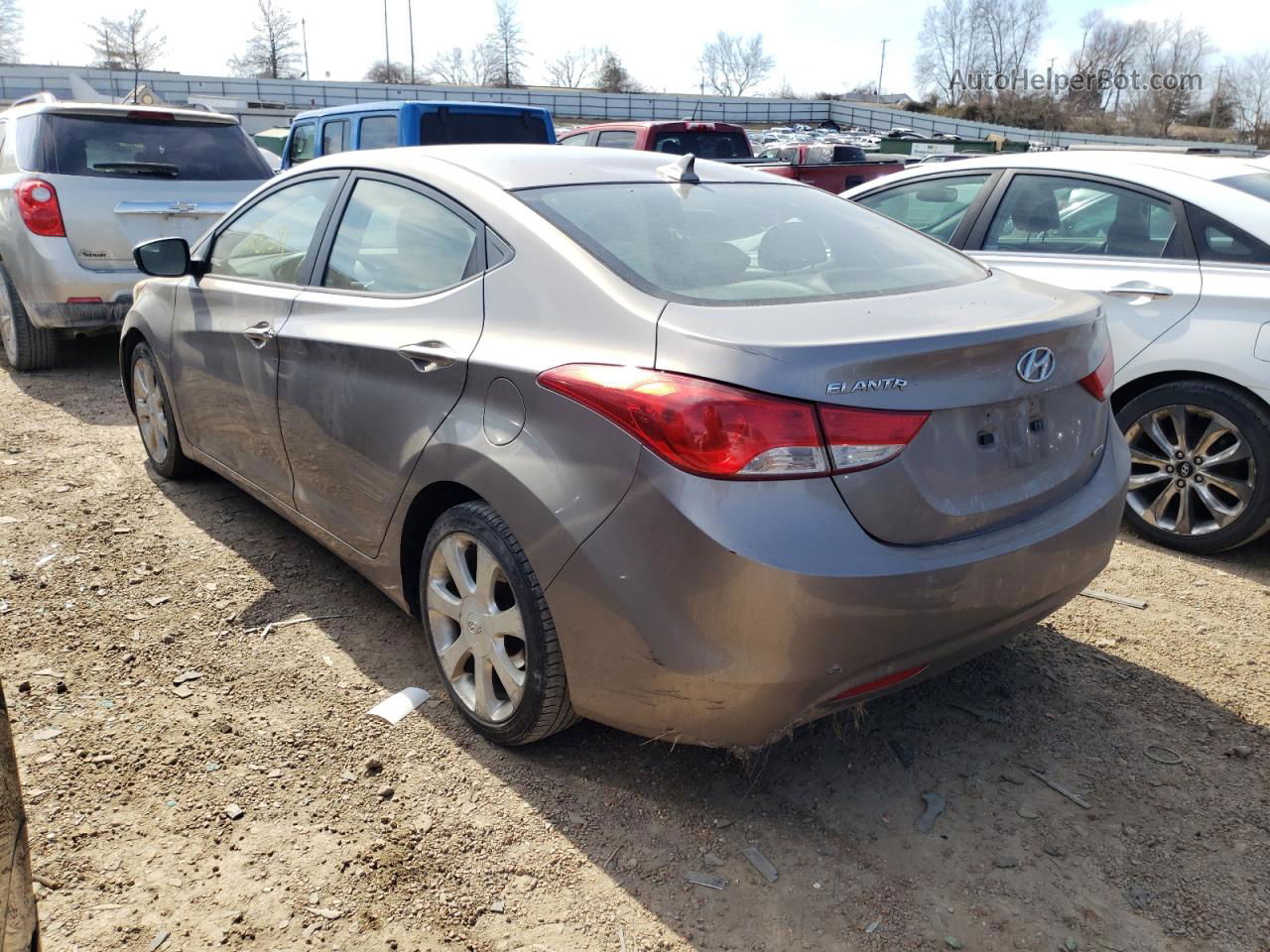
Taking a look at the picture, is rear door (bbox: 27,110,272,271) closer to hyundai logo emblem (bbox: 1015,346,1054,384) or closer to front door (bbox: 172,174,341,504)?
front door (bbox: 172,174,341,504)

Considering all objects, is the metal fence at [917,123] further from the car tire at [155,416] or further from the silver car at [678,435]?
the silver car at [678,435]

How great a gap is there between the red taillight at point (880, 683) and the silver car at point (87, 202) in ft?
19.7

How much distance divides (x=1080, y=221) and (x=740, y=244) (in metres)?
2.60

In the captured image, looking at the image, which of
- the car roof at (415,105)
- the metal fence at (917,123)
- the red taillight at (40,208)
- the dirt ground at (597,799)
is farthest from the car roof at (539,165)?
the metal fence at (917,123)

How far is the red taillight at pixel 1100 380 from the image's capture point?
2.71 metres

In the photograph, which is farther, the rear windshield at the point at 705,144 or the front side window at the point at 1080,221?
the rear windshield at the point at 705,144

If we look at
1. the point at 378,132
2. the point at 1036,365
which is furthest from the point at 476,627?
the point at 378,132

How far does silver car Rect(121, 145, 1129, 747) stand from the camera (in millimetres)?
2160

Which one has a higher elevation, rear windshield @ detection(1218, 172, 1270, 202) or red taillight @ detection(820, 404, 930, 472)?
rear windshield @ detection(1218, 172, 1270, 202)

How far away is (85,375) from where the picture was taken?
725 centimetres

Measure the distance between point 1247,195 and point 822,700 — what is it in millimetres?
3307

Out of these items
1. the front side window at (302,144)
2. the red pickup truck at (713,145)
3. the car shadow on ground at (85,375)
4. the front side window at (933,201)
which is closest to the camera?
the front side window at (933,201)

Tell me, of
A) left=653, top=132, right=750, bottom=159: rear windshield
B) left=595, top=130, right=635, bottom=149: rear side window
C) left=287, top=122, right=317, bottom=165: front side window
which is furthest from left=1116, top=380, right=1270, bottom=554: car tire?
left=287, top=122, right=317, bottom=165: front side window

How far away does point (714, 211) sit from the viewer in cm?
305
